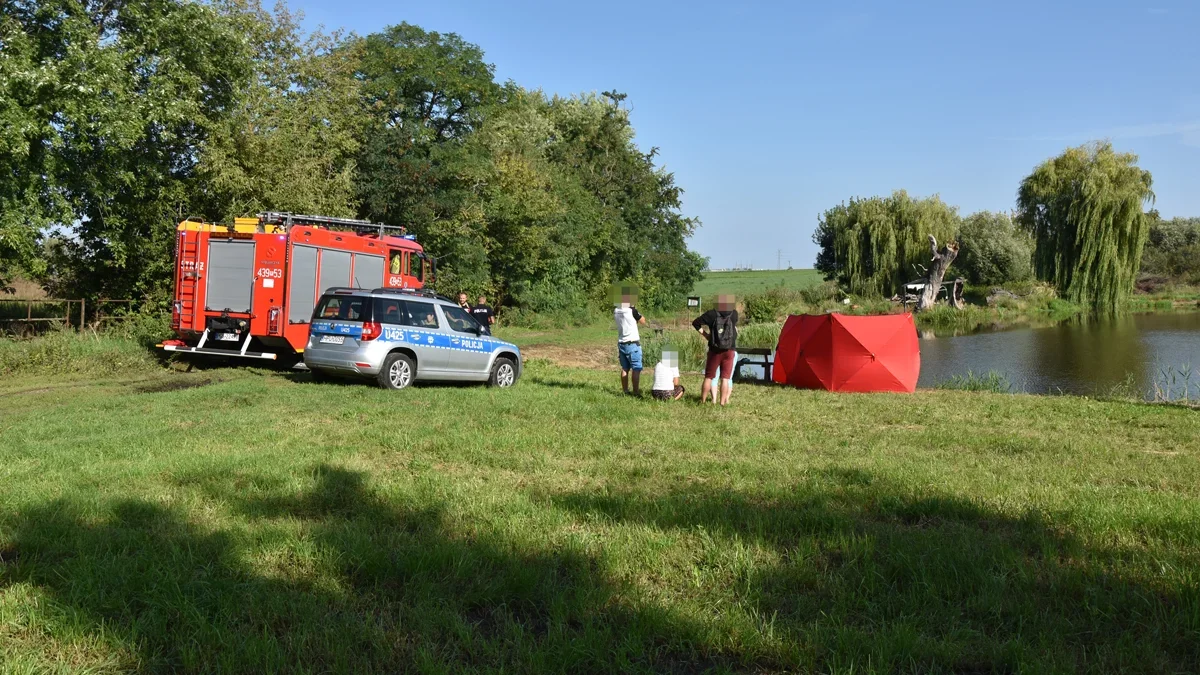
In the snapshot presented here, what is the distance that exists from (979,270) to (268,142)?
2137 inches

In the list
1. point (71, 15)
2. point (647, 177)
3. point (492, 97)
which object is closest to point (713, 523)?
point (71, 15)

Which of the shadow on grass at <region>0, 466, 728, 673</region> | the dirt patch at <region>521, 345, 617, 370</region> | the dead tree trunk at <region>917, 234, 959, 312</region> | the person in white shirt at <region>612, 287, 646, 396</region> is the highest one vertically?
the dead tree trunk at <region>917, 234, 959, 312</region>

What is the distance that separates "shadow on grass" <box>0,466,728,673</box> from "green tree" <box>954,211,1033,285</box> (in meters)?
62.7

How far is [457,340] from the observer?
47.2 feet

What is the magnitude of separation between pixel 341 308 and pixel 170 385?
3381mm

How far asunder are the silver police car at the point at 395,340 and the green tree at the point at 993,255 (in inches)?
2162

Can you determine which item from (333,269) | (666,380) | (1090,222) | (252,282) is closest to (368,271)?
(333,269)

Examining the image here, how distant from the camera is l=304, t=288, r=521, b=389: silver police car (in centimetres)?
1345

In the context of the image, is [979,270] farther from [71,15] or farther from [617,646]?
[617,646]

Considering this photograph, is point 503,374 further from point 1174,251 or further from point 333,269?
point 1174,251

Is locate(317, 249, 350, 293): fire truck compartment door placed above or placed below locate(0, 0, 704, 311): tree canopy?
below

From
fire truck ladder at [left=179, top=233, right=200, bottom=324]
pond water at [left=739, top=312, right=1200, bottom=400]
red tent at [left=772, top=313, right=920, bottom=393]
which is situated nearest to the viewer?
red tent at [left=772, top=313, right=920, bottom=393]

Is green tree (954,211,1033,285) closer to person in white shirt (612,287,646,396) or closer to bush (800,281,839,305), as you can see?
bush (800,281,839,305)

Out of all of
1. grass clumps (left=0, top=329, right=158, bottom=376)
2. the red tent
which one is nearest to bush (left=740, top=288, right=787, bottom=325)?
the red tent
